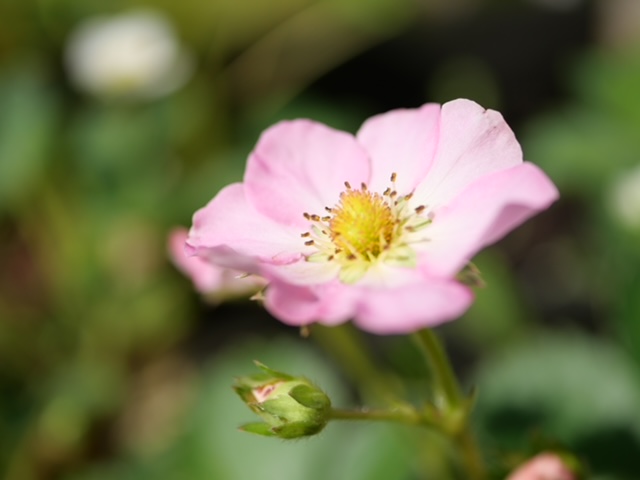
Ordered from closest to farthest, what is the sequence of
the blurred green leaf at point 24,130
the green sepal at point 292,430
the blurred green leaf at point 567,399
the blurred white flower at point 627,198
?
the green sepal at point 292,430 → the blurred green leaf at point 567,399 → the blurred white flower at point 627,198 → the blurred green leaf at point 24,130

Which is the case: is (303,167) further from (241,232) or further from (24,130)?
(24,130)

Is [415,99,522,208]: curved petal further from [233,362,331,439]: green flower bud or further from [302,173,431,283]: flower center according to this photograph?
[233,362,331,439]: green flower bud

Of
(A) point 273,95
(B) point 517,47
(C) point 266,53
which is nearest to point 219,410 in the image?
(A) point 273,95

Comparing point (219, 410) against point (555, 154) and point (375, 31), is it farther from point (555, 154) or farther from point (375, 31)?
point (375, 31)

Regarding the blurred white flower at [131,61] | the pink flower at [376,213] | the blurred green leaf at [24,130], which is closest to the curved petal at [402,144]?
the pink flower at [376,213]

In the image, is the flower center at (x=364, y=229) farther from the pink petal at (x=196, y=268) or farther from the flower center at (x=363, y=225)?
the pink petal at (x=196, y=268)

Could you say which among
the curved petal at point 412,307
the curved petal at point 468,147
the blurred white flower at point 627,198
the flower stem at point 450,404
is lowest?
the blurred white flower at point 627,198
